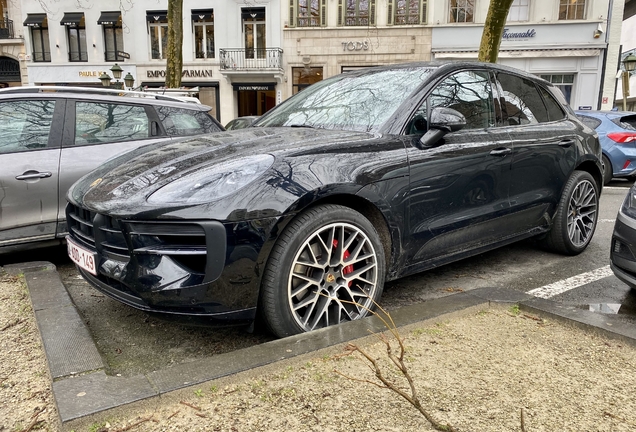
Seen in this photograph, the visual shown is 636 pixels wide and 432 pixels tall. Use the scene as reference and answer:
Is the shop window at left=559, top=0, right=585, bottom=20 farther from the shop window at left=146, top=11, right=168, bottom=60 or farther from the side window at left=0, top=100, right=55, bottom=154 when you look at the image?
the side window at left=0, top=100, right=55, bottom=154

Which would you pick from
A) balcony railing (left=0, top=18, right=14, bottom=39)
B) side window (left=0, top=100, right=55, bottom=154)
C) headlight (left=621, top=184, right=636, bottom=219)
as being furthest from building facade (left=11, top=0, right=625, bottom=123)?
headlight (left=621, top=184, right=636, bottom=219)

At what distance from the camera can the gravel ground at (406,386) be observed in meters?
1.86

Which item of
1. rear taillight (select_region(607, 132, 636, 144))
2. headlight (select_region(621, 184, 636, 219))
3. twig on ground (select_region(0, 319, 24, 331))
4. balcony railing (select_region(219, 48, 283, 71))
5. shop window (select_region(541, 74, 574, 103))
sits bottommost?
twig on ground (select_region(0, 319, 24, 331))

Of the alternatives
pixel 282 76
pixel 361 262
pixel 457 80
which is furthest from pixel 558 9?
pixel 361 262

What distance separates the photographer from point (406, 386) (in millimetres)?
2133

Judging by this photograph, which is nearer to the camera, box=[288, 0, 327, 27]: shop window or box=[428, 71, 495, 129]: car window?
box=[428, 71, 495, 129]: car window

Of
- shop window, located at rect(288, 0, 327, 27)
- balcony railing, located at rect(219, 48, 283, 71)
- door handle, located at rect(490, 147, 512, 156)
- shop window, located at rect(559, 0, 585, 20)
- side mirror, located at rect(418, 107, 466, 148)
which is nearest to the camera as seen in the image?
side mirror, located at rect(418, 107, 466, 148)

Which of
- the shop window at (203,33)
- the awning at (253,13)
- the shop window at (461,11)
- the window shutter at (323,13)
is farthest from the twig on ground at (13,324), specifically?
the shop window at (203,33)

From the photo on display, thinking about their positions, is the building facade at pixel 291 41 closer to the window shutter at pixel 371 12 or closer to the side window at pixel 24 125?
the window shutter at pixel 371 12

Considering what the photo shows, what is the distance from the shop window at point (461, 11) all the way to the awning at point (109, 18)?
662 inches

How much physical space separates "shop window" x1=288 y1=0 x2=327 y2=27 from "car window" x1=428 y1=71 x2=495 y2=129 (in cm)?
2219

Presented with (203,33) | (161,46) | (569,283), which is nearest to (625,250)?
(569,283)

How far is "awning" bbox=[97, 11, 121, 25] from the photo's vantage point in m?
25.2

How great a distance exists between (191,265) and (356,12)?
2421 centimetres
